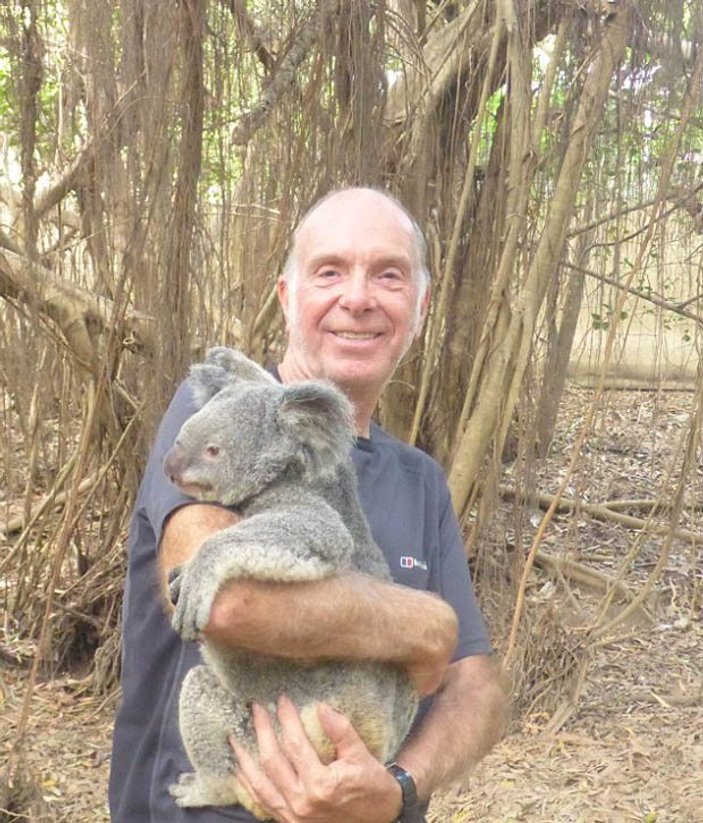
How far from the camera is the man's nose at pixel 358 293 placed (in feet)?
6.99

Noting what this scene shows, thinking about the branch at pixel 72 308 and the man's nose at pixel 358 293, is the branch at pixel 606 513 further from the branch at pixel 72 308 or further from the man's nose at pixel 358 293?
the man's nose at pixel 358 293

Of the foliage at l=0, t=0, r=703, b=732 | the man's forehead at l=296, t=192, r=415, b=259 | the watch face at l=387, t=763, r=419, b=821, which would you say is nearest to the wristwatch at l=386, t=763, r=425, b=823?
the watch face at l=387, t=763, r=419, b=821

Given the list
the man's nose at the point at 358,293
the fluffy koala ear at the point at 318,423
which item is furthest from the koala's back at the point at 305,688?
the man's nose at the point at 358,293

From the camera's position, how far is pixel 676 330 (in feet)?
18.7

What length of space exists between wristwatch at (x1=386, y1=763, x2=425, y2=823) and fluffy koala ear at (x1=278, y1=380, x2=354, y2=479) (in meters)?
0.58

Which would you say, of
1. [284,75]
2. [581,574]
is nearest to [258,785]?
[284,75]

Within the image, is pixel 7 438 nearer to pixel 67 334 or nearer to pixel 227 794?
pixel 67 334

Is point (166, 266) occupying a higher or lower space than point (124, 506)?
higher

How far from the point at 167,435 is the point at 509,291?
2.64m

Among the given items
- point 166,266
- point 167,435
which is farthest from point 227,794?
point 166,266

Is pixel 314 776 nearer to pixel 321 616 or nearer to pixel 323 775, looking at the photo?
pixel 323 775

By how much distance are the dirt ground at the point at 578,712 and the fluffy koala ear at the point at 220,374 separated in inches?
116

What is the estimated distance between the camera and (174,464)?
70.6 inches

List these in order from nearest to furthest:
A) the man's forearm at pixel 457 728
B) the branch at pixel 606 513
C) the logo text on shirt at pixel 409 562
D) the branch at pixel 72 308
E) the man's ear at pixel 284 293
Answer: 1. the man's forearm at pixel 457 728
2. the logo text on shirt at pixel 409 562
3. the man's ear at pixel 284 293
4. the branch at pixel 72 308
5. the branch at pixel 606 513
